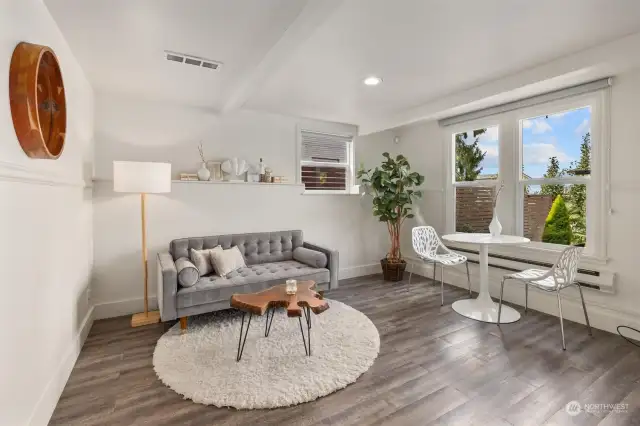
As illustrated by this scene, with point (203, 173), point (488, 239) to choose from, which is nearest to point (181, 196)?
point (203, 173)

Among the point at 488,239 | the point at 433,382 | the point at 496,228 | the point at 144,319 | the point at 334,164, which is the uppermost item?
the point at 334,164

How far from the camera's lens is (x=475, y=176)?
4.19m

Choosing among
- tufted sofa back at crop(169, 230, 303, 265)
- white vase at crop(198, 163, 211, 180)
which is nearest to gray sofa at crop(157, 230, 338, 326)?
tufted sofa back at crop(169, 230, 303, 265)

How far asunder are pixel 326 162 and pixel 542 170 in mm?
2775

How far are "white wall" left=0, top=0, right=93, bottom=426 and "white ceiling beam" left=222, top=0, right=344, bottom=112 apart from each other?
136cm

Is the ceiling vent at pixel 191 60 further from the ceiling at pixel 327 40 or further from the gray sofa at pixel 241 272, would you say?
the gray sofa at pixel 241 272

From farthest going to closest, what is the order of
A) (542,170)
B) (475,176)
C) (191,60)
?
(475,176) → (542,170) → (191,60)

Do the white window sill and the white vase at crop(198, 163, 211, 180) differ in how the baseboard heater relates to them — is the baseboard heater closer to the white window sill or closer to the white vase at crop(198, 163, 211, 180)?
the white window sill

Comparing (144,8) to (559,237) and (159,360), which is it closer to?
(159,360)

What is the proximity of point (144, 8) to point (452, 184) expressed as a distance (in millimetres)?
4083

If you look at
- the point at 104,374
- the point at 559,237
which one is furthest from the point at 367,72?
the point at 104,374

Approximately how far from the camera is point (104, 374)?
2193mm

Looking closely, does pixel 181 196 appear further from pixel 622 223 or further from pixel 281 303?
pixel 622 223

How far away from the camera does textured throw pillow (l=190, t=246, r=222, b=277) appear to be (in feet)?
10.4
